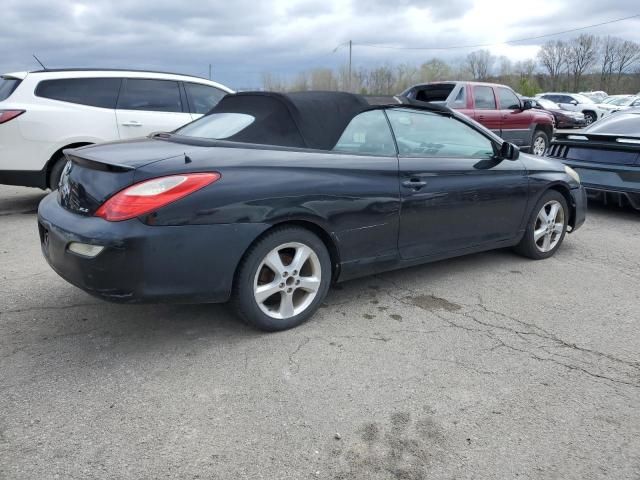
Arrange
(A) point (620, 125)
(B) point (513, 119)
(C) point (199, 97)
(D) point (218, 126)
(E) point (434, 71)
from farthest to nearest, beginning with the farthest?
(E) point (434, 71)
(B) point (513, 119)
(C) point (199, 97)
(A) point (620, 125)
(D) point (218, 126)

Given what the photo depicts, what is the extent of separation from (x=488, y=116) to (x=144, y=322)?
9.84 meters

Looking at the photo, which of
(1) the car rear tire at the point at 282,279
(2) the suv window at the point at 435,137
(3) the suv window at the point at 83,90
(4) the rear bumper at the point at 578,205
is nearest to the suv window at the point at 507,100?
(4) the rear bumper at the point at 578,205

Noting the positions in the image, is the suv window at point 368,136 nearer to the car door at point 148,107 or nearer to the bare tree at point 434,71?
the car door at point 148,107

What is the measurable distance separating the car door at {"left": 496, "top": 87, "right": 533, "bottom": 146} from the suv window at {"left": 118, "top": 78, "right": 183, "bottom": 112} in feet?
24.1

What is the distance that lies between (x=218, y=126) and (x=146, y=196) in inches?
44.8

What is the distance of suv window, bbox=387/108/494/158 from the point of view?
404cm

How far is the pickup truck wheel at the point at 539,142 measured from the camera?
12992mm

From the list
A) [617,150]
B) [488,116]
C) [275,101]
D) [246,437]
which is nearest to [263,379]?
[246,437]

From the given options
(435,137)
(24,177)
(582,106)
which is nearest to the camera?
(435,137)

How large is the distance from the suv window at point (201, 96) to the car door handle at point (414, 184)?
461 cm

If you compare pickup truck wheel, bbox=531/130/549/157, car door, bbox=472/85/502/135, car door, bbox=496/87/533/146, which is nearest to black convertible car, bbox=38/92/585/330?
car door, bbox=472/85/502/135

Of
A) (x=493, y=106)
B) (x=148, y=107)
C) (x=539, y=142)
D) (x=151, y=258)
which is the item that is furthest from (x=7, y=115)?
(x=539, y=142)

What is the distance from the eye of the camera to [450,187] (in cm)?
411

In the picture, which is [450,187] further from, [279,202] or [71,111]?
[71,111]
